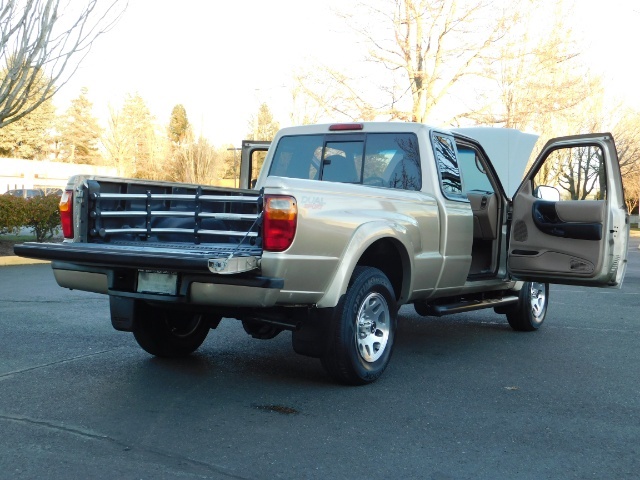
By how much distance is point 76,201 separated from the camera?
5.37 m

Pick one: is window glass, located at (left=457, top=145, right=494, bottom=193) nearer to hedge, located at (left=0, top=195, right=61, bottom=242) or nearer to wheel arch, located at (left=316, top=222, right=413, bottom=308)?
wheel arch, located at (left=316, top=222, right=413, bottom=308)

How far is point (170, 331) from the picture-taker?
6.29 meters

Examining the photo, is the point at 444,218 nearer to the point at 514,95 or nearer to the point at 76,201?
the point at 76,201

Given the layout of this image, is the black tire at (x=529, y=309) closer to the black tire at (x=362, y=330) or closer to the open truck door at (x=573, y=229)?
the open truck door at (x=573, y=229)

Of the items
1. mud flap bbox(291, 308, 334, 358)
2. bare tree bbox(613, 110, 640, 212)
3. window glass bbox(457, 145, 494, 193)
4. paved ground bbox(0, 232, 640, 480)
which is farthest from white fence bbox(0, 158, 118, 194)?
mud flap bbox(291, 308, 334, 358)

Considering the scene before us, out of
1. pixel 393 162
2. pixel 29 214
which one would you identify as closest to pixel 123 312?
pixel 393 162

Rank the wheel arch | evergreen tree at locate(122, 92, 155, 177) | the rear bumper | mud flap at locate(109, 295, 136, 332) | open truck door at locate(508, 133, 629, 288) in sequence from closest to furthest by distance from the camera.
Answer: the rear bumper → the wheel arch → mud flap at locate(109, 295, 136, 332) → open truck door at locate(508, 133, 629, 288) → evergreen tree at locate(122, 92, 155, 177)

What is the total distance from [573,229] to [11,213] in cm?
1440

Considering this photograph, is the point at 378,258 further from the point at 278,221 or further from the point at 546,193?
the point at 546,193

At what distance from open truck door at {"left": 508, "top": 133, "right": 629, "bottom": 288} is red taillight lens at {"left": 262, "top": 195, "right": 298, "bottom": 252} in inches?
130

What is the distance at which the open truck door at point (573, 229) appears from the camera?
22.5 ft

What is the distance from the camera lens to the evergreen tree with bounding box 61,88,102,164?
275ft

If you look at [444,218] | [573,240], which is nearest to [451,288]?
Answer: [444,218]

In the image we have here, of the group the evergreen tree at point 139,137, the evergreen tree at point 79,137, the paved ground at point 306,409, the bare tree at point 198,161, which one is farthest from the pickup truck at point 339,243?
the evergreen tree at point 79,137
